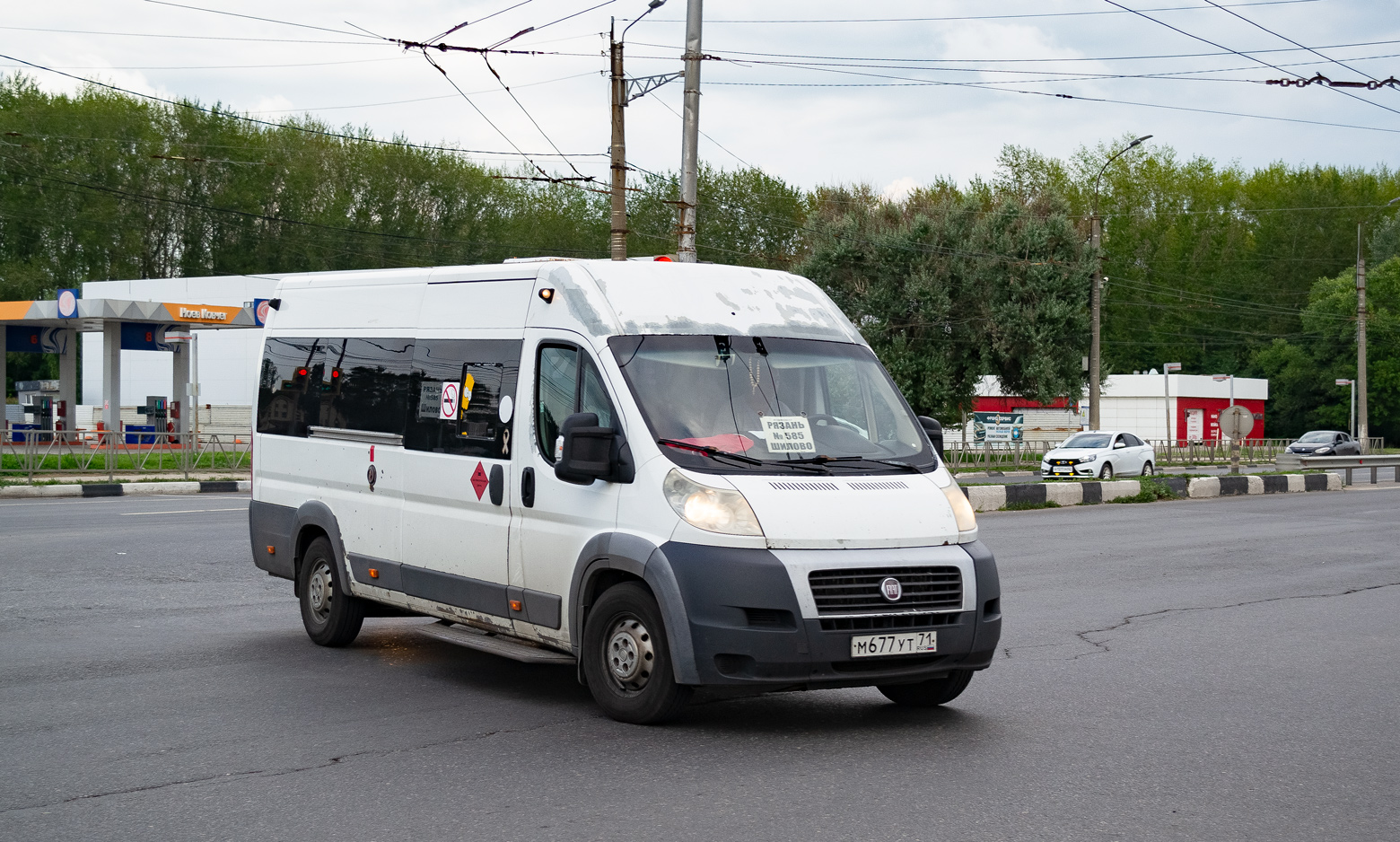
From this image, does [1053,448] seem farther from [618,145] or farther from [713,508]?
[713,508]

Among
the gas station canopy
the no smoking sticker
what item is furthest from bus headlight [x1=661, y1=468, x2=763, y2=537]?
the gas station canopy

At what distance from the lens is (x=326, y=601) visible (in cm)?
893

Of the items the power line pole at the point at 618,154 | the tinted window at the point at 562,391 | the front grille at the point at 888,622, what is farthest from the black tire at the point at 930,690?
the power line pole at the point at 618,154

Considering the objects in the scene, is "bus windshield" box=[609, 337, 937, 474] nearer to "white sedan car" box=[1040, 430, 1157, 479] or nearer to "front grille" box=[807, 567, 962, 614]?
"front grille" box=[807, 567, 962, 614]

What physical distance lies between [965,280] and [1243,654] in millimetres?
36571

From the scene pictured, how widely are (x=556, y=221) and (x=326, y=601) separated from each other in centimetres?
7310

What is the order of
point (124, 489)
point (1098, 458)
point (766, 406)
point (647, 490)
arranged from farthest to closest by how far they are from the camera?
1. point (1098, 458)
2. point (124, 489)
3. point (766, 406)
4. point (647, 490)

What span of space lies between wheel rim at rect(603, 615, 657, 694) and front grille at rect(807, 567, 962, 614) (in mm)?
840

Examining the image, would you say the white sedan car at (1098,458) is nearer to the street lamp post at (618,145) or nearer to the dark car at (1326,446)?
the street lamp post at (618,145)

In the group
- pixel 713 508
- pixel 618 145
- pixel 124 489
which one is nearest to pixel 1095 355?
pixel 618 145

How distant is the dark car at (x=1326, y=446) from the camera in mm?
55062

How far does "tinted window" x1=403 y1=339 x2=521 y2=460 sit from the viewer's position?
740 cm

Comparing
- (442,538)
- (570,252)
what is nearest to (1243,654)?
(442,538)

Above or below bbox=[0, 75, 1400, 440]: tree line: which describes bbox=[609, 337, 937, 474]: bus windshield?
below
